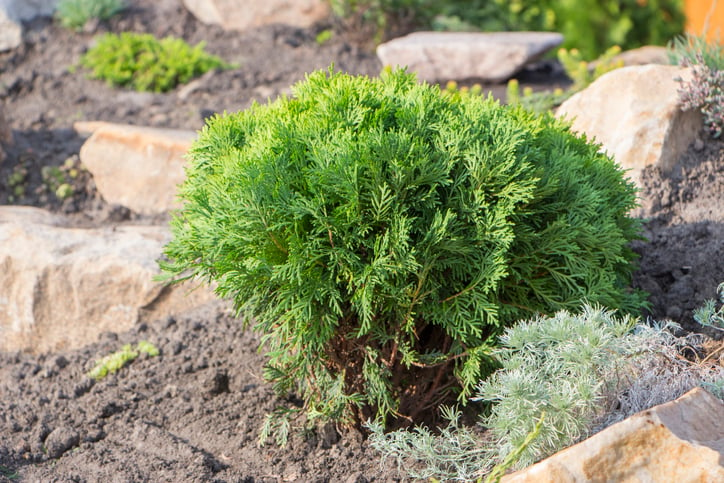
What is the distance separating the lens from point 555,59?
30.7ft

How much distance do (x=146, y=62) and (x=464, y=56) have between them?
341 cm

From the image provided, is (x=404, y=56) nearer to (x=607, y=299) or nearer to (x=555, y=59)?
(x=555, y=59)

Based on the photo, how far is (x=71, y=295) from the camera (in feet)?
16.8

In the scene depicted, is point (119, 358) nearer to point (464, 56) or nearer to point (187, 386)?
point (187, 386)

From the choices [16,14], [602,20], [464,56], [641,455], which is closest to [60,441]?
[641,455]

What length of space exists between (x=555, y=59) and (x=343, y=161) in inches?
269

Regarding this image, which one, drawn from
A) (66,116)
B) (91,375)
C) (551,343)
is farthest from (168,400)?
(66,116)

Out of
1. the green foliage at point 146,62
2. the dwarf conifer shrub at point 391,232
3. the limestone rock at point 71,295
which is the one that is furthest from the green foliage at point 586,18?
the dwarf conifer shrub at point 391,232

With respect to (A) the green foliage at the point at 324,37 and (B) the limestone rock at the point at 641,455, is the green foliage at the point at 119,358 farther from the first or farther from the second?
(A) the green foliage at the point at 324,37

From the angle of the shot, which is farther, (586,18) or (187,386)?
(586,18)

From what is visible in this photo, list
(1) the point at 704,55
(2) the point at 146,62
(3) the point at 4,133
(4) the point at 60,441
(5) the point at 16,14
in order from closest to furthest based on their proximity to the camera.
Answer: (4) the point at 60,441 → (1) the point at 704,55 → (3) the point at 4,133 → (2) the point at 146,62 → (5) the point at 16,14

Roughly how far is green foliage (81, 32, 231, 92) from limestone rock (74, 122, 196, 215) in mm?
1612

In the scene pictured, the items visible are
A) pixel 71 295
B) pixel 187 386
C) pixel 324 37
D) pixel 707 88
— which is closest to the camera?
pixel 187 386

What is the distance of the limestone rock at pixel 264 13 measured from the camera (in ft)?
31.5
